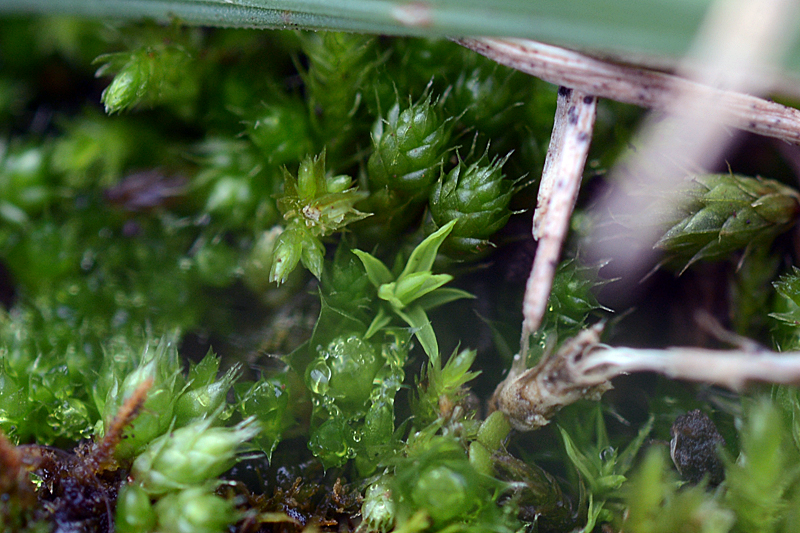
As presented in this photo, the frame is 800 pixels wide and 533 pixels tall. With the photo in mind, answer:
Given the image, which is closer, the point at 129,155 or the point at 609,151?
the point at 609,151

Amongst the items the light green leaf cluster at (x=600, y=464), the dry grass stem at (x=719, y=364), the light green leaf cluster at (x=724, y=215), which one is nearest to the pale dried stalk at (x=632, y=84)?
the light green leaf cluster at (x=724, y=215)

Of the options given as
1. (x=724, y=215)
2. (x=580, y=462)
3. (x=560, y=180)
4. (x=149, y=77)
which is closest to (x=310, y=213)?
(x=560, y=180)

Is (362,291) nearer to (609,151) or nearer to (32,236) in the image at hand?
(609,151)

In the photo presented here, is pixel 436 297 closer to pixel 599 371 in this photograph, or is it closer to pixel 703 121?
pixel 599 371

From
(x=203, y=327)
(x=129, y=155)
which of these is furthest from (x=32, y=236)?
(x=203, y=327)

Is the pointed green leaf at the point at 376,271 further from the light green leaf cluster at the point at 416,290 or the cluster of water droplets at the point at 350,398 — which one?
the cluster of water droplets at the point at 350,398

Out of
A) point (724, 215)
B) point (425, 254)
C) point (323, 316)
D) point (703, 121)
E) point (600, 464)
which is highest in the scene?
point (703, 121)
